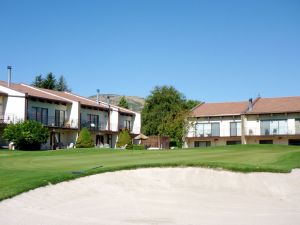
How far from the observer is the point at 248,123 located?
68.8 metres

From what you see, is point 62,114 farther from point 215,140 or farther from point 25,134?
point 215,140

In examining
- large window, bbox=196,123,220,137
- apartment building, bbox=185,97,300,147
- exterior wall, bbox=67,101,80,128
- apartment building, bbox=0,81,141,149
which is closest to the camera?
apartment building, bbox=0,81,141,149

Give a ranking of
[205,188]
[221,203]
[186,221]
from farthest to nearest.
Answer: [205,188], [221,203], [186,221]

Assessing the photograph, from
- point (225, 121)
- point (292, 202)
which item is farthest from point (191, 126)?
point (292, 202)

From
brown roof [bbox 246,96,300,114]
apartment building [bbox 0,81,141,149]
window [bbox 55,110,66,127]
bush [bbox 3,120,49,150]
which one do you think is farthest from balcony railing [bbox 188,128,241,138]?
bush [bbox 3,120,49,150]

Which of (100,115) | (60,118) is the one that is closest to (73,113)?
(60,118)

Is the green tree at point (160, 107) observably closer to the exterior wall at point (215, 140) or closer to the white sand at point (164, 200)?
the exterior wall at point (215, 140)

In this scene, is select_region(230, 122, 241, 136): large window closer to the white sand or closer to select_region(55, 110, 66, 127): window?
select_region(55, 110, 66, 127): window

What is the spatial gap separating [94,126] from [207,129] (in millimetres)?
17285

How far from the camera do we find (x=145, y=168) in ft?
70.8

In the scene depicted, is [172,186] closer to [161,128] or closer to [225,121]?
[225,121]

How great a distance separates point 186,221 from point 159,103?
72687 millimetres

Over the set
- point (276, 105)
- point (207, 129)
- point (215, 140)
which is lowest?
point (215, 140)

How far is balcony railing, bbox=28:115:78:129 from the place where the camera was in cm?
5700
